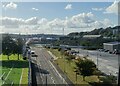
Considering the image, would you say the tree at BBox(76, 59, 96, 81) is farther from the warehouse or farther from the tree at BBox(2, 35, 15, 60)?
the warehouse

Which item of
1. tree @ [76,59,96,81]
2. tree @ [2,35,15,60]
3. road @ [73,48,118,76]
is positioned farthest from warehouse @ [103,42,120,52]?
tree @ [76,59,96,81]

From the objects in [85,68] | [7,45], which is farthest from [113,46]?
[85,68]

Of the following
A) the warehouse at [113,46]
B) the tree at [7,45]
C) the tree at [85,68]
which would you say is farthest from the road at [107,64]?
the tree at [7,45]

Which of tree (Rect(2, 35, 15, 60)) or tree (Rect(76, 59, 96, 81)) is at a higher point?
tree (Rect(2, 35, 15, 60))

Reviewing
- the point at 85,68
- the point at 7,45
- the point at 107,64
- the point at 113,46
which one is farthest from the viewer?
the point at 113,46

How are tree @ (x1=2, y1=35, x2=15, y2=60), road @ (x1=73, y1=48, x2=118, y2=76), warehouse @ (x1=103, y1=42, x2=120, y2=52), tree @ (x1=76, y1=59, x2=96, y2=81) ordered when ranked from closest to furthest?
1. tree @ (x1=76, y1=59, x2=96, y2=81)
2. road @ (x1=73, y1=48, x2=118, y2=76)
3. tree @ (x1=2, y1=35, x2=15, y2=60)
4. warehouse @ (x1=103, y1=42, x2=120, y2=52)

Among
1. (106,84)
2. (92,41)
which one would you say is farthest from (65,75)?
(92,41)

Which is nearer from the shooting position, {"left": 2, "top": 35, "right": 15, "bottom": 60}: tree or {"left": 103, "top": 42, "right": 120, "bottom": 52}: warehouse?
{"left": 2, "top": 35, "right": 15, "bottom": 60}: tree

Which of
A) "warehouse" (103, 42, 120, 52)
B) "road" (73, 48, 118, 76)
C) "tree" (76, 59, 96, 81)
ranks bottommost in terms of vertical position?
"road" (73, 48, 118, 76)

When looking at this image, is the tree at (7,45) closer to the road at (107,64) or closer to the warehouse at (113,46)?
the road at (107,64)

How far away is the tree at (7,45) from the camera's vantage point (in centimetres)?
1325

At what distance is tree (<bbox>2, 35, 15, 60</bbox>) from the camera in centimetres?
1325

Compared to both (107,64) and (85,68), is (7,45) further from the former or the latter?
(85,68)

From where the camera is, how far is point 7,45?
45.5 ft
